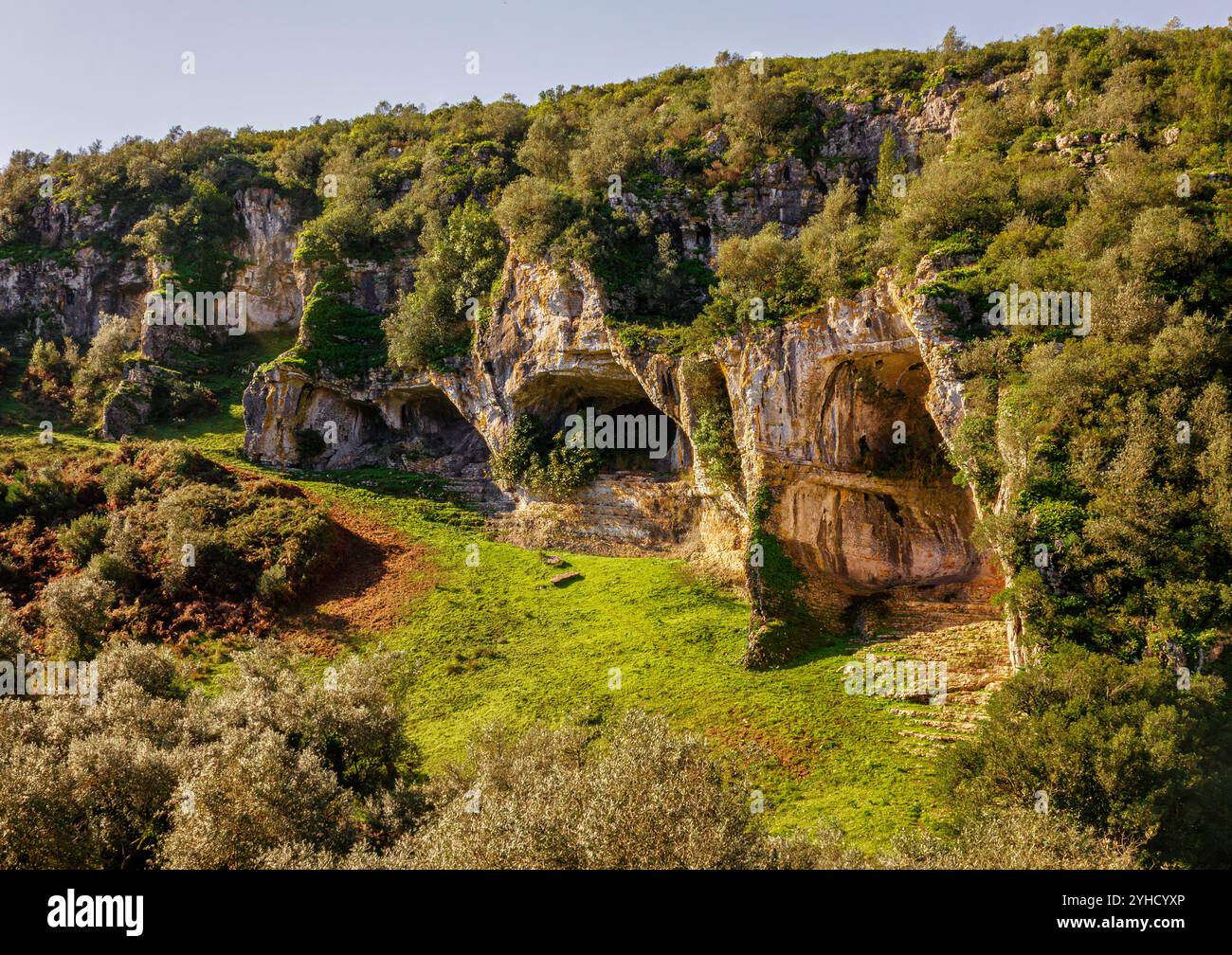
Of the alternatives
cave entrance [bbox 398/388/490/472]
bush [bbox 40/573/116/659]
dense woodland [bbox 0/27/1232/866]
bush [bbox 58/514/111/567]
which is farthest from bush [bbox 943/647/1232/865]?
bush [bbox 58/514/111/567]

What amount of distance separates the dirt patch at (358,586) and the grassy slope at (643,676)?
68 centimetres

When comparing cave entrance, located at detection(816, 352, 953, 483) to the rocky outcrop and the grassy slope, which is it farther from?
the rocky outcrop

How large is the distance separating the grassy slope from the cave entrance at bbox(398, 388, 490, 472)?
7.82 meters

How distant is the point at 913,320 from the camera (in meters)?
23.3

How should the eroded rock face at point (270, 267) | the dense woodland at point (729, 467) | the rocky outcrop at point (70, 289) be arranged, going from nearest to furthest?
the dense woodland at point (729, 467)
the eroded rock face at point (270, 267)
the rocky outcrop at point (70, 289)

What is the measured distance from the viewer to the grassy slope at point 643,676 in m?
18.0

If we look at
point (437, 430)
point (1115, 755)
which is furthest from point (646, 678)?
point (437, 430)

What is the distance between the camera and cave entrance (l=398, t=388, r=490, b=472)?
4209 cm

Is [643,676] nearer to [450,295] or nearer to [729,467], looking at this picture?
[729,467]

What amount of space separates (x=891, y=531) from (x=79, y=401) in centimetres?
4862

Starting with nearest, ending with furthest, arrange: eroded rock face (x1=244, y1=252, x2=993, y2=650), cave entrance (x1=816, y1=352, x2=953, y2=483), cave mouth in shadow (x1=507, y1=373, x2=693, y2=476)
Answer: eroded rock face (x1=244, y1=252, x2=993, y2=650) < cave entrance (x1=816, y1=352, x2=953, y2=483) < cave mouth in shadow (x1=507, y1=373, x2=693, y2=476)

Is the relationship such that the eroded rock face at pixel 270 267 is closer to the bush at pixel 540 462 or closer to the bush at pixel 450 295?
the bush at pixel 450 295

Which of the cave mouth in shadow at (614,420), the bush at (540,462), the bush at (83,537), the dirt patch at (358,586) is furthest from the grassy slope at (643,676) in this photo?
the bush at (83,537)
